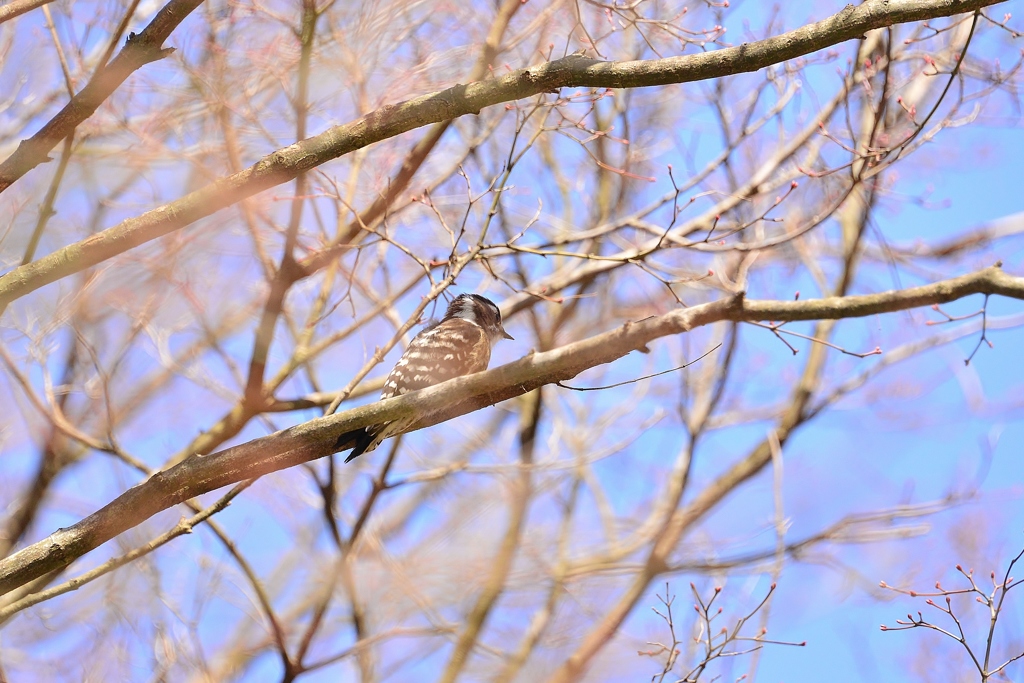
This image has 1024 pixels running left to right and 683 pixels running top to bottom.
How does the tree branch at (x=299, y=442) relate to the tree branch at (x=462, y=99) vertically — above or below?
below

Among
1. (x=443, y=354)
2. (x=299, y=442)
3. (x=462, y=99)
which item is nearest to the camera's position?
(x=299, y=442)

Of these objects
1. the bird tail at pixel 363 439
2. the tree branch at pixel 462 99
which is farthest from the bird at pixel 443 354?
the tree branch at pixel 462 99

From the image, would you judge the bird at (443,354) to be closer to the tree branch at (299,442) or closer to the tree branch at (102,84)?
the tree branch at (299,442)

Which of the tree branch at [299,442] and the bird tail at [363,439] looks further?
the bird tail at [363,439]

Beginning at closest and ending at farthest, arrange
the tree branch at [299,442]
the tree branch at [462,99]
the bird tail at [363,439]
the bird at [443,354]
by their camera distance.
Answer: the tree branch at [462,99] → the tree branch at [299,442] → the bird tail at [363,439] → the bird at [443,354]

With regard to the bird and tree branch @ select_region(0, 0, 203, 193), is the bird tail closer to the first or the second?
the bird

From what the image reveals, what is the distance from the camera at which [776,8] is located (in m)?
5.66

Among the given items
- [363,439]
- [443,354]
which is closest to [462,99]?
[363,439]

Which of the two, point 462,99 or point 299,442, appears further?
point 462,99

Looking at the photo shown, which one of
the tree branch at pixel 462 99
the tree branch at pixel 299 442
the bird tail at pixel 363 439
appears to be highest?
the tree branch at pixel 462 99

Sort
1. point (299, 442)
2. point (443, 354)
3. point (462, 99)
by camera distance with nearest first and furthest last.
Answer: point (299, 442) → point (462, 99) → point (443, 354)

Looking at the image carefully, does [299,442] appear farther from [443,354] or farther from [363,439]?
[443,354]

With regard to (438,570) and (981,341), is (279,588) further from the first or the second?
(981,341)

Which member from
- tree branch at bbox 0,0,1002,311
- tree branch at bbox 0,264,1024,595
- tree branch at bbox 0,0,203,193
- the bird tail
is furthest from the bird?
tree branch at bbox 0,0,203,193
